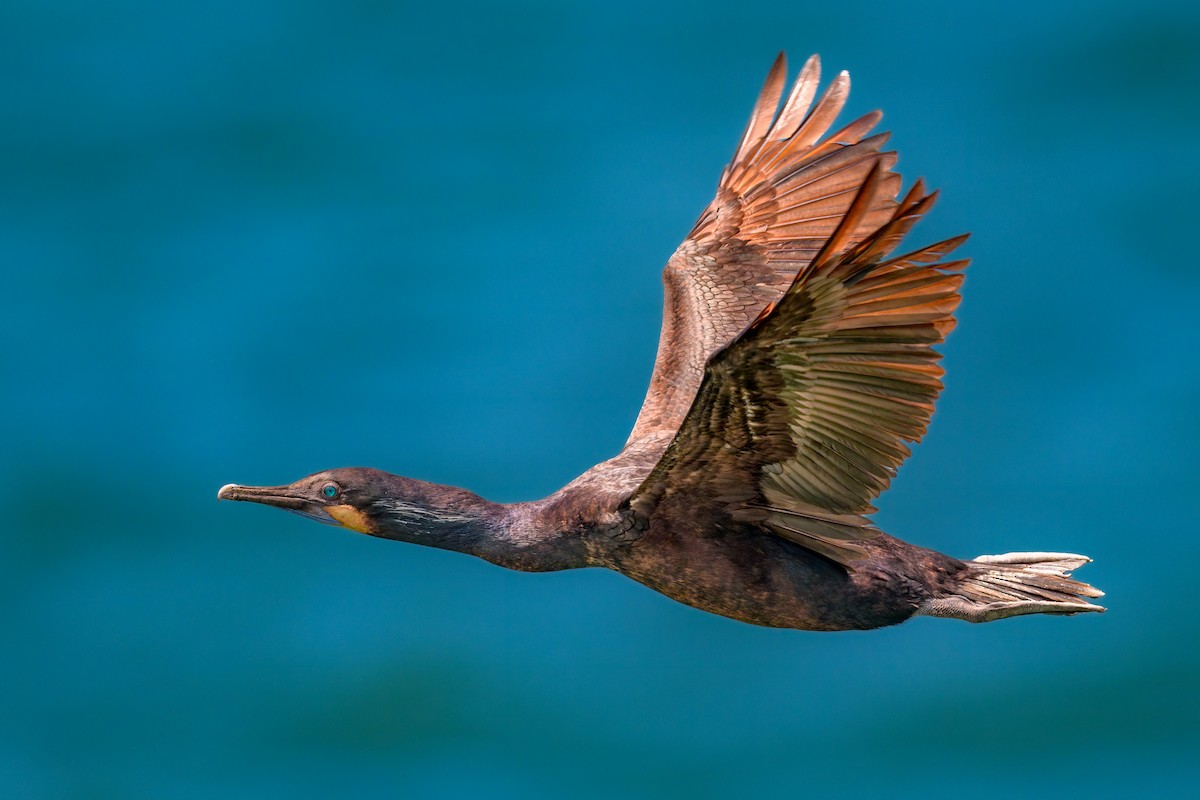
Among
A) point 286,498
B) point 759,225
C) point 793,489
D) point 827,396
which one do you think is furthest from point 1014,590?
point 286,498

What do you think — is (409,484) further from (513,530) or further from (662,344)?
(662,344)

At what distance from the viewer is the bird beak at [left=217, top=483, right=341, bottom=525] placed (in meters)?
8.59

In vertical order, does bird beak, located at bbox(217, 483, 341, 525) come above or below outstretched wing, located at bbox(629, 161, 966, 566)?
below

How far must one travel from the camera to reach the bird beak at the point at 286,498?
8.59m

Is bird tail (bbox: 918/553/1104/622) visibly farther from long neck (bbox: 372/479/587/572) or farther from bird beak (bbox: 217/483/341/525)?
bird beak (bbox: 217/483/341/525)

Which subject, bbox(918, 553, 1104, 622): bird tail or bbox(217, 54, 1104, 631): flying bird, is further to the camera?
bbox(918, 553, 1104, 622): bird tail

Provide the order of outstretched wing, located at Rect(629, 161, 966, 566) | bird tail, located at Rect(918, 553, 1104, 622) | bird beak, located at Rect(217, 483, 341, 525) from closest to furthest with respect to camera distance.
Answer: outstretched wing, located at Rect(629, 161, 966, 566) < bird tail, located at Rect(918, 553, 1104, 622) < bird beak, located at Rect(217, 483, 341, 525)

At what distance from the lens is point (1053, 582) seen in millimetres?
8727

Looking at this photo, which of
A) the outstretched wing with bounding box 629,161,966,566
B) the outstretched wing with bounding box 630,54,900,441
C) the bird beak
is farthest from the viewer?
the outstretched wing with bounding box 630,54,900,441

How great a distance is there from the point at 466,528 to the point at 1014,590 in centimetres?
276

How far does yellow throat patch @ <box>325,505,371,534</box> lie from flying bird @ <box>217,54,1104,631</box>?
0.04 feet

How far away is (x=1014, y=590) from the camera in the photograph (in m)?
8.58

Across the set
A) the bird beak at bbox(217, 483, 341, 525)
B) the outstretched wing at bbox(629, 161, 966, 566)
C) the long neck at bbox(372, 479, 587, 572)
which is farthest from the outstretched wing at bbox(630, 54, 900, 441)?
the bird beak at bbox(217, 483, 341, 525)

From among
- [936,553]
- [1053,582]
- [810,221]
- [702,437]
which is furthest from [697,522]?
[810,221]
